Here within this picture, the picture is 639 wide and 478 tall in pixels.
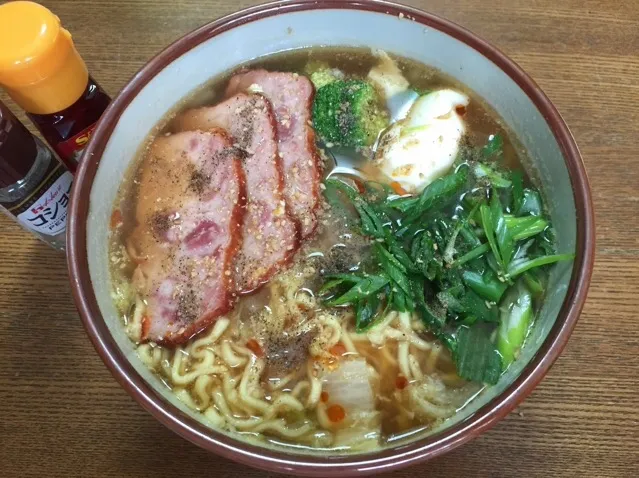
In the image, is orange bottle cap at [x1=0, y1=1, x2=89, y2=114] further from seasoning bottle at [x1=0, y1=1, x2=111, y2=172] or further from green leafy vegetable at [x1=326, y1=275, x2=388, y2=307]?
green leafy vegetable at [x1=326, y1=275, x2=388, y2=307]

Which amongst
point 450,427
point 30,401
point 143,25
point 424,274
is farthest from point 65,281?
point 450,427

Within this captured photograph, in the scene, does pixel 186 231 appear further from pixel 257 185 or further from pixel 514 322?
pixel 514 322

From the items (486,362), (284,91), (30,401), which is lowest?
(486,362)

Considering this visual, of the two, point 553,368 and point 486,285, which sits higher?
point 486,285

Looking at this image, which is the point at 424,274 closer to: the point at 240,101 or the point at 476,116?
the point at 476,116

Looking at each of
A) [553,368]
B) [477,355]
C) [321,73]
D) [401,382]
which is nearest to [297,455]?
[401,382]

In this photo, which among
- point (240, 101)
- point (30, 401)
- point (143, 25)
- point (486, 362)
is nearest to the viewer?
point (486, 362)
